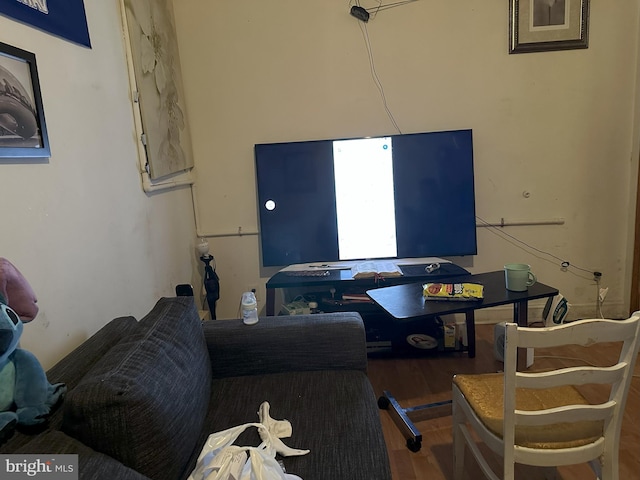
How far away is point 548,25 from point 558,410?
2.59 meters

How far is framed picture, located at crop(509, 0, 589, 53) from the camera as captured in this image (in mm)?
2873

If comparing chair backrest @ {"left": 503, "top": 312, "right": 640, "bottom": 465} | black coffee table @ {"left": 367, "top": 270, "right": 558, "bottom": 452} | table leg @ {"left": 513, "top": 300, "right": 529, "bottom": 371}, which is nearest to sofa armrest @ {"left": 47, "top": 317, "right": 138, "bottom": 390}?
black coffee table @ {"left": 367, "top": 270, "right": 558, "bottom": 452}

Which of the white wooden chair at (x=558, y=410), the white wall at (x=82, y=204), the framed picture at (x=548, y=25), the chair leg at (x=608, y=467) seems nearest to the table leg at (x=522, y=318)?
the white wooden chair at (x=558, y=410)

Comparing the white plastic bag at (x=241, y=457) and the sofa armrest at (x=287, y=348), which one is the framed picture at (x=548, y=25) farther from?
the white plastic bag at (x=241, y=457)

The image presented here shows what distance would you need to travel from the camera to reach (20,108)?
4.52 feet

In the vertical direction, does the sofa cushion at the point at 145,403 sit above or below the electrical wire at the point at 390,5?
below

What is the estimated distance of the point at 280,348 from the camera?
1.80 m

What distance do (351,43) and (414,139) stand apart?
767 mm

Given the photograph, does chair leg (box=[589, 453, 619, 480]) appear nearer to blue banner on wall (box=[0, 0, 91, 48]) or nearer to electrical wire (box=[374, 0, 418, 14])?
blue banner on wall (box=[0, 0, 91, 48])

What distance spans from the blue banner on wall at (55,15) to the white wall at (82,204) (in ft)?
0.10

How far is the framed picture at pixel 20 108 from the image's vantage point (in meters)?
1.31

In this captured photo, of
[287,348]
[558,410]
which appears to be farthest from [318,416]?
[558,410]

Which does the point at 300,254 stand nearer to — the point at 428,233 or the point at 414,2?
the point at 428,233

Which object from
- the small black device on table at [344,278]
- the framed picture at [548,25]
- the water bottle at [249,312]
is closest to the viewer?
the water bottle at [249,312]
